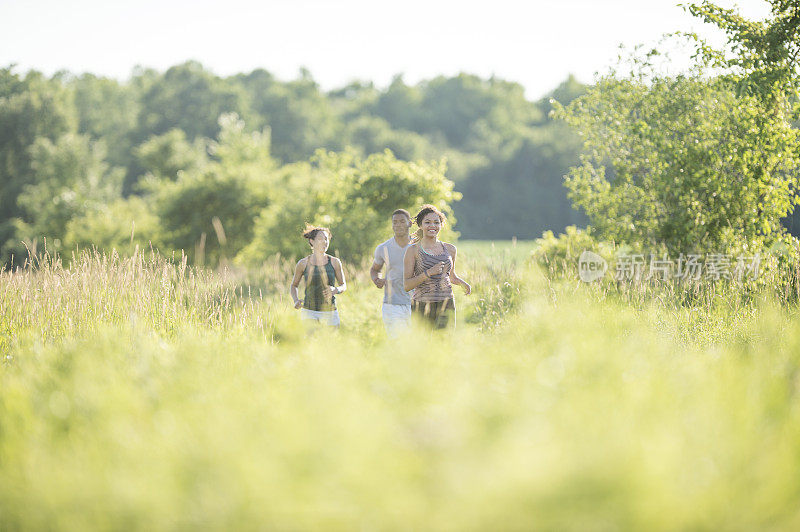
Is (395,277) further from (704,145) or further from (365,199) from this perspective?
(365,199)

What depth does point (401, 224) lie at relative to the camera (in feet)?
19.2

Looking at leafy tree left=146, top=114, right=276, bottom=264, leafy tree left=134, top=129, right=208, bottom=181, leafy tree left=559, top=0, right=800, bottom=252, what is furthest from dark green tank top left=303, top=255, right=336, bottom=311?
leafy tree left=134, top=129, right=208, bottom=181

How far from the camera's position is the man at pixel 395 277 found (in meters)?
5.54

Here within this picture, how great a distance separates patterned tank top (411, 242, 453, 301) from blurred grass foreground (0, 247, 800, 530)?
160 centimetres

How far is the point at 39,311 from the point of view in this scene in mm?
5363

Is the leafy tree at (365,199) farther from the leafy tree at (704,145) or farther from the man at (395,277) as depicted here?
the man at (395,277)

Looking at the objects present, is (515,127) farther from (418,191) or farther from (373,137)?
(418,191)

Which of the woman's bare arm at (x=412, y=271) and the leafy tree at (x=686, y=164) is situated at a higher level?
the leafy tree at (x=686, y=164)

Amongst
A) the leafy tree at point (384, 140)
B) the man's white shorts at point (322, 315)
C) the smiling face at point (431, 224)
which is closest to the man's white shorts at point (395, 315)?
the man's white shorts at point (322, 315)

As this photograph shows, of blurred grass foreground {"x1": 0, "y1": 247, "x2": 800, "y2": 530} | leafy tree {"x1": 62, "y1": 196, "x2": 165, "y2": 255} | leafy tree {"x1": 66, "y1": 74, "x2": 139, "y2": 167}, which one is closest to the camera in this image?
blurred grass foreground {"x1": 0, "y1": 247, "x2": 800, "y2": 530}

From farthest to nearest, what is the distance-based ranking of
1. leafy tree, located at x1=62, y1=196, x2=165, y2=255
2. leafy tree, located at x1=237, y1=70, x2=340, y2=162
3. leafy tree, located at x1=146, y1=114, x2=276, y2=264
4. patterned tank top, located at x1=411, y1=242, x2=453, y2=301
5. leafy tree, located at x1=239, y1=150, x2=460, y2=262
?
leafy tree, located at x1=237, y1=70, x2=340, y2=162
leafy tree, located at x1=62, y1=196, x2=165, y2=255
leafy tree, located at x1=146, y1=114, x2=276, y2=264
leafy tree, located at x1=239, y1=150, x2=460, y2=262
patterned tank top, located at x1=411, y1=242, x2=453, y2=301

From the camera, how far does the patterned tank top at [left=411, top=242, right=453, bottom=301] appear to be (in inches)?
210

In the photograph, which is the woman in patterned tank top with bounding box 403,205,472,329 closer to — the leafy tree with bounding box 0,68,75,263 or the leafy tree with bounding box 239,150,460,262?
the leafy tree with bounding box 239,150,460,262

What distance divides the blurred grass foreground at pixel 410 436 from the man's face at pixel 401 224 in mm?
2168
